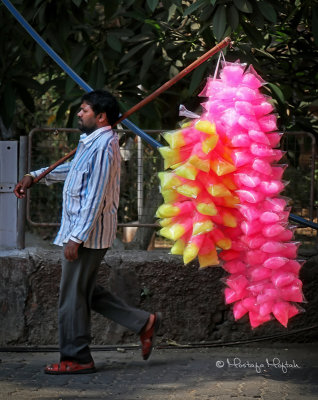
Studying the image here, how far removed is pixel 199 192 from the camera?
15.0ft

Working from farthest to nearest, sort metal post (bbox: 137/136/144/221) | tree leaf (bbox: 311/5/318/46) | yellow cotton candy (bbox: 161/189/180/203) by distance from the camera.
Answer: metal post (bbox: 137/136/144/221) → tree leaf (bbox: 311/5/318/46) → yellow cotton candy (bbox: 161/189/180/203)

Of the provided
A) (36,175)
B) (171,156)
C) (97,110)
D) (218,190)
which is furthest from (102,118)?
(218,190)

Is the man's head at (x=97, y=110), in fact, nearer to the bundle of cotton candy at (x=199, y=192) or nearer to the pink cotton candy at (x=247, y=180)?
the bundle of cotton candy at (x=199, y=192)

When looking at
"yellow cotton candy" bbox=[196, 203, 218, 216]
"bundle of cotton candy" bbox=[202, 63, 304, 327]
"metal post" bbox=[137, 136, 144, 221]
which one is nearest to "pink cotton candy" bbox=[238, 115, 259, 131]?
"bundle of cotton candy" bbox=[202, 63, 304, 327]

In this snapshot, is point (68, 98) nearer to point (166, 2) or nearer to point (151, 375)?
point (166, 2)

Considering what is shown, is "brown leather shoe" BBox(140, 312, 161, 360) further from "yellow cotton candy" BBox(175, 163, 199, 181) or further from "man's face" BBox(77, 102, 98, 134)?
"yellow cotton candy" BBox(175, 163, 199, 181)

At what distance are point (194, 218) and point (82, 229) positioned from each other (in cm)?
92

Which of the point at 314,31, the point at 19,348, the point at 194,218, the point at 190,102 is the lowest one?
the point at 19,348

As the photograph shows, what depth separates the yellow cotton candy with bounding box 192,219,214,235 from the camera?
4.49 metres

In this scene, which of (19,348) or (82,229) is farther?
(19,348)

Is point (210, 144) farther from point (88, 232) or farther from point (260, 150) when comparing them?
point (88, 232)

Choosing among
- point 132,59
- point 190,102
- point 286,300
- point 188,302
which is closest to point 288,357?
point 188,302

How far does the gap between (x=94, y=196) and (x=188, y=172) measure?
3.04 feet

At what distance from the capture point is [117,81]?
654cm
